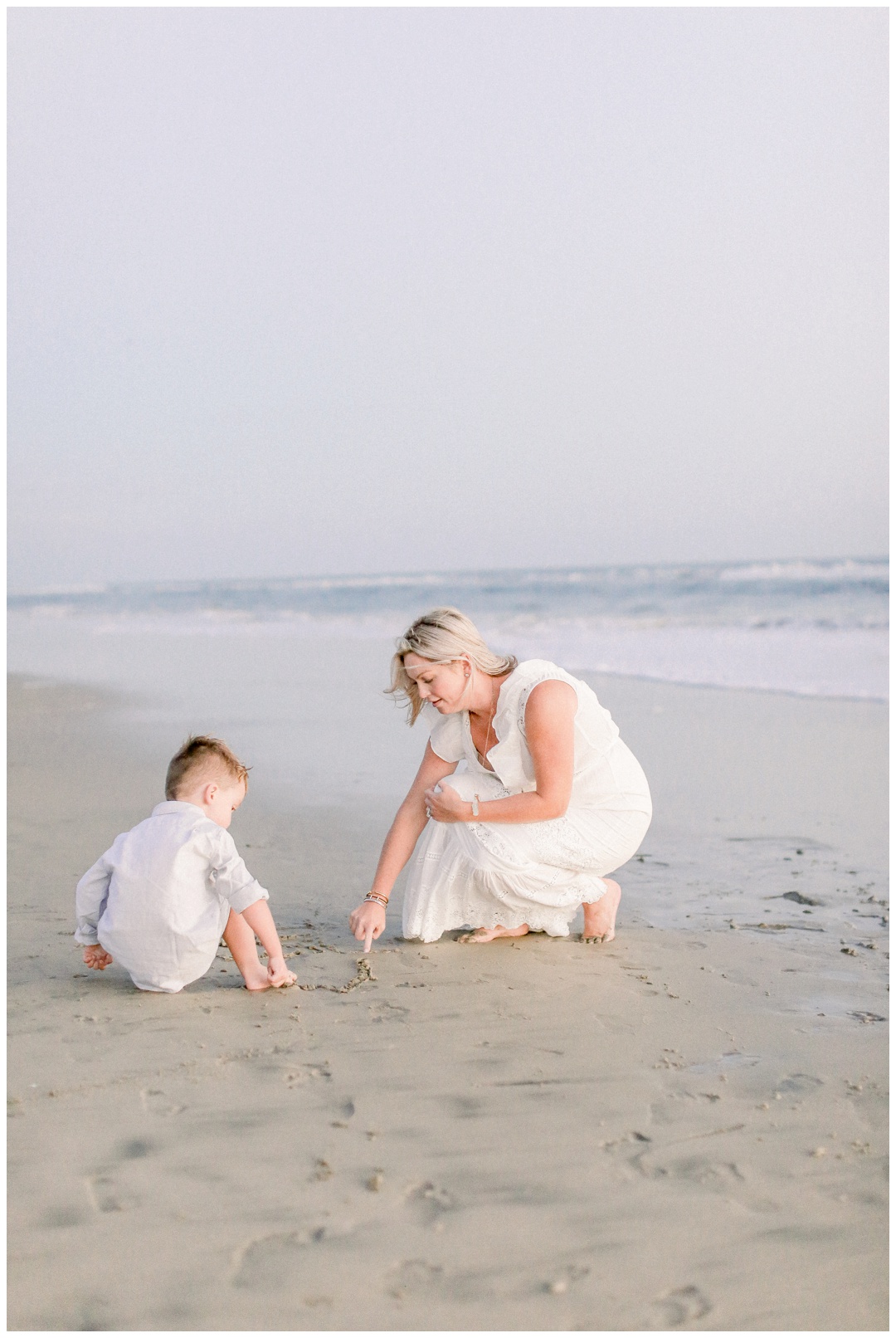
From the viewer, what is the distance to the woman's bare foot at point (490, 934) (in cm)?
388

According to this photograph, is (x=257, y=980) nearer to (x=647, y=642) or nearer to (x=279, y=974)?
(x=279, y=974)

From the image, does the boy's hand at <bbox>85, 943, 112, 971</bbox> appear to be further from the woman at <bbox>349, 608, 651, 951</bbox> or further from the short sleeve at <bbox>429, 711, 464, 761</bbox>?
the short sleeve at <bbox>429, 711, 464, 761</bbox>

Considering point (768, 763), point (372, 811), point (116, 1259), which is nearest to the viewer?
point (116, 1259)

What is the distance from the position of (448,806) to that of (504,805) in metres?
0.19

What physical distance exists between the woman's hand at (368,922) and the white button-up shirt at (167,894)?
23.4 inches

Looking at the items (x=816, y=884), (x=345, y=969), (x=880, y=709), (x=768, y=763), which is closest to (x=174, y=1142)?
(x=345, y=969)

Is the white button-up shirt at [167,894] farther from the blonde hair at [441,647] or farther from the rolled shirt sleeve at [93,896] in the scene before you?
the blonde hair at [441,647]

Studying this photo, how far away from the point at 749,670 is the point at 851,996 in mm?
9364

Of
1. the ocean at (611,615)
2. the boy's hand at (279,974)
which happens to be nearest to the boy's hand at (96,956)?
the boy's hand at (279,974)

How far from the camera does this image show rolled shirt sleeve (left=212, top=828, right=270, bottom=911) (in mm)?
3107

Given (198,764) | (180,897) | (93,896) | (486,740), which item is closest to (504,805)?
(486,740)

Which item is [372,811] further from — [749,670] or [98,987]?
[749,670]

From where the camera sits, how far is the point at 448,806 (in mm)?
3760

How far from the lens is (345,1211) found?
2133 mm
